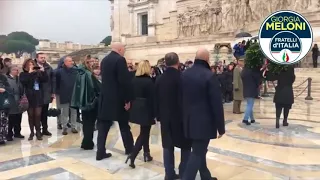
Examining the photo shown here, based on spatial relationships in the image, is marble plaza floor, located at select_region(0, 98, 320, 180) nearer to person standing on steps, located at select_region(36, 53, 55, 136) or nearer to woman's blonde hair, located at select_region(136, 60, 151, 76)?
person standing on steps, located at select_region(36, 53, 55, 136)

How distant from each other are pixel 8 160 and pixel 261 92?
11.8 meters

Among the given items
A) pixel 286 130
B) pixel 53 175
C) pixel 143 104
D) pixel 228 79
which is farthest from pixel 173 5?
pixel 53 175

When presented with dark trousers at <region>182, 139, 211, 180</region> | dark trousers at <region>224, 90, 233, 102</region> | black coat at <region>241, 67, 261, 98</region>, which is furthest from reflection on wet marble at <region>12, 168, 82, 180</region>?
dark trousers at <region>224, 90, 233, 102</region>

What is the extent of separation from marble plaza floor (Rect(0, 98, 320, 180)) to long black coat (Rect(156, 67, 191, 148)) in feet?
2.21

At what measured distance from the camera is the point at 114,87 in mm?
5273

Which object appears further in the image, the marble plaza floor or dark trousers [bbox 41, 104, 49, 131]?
dark trousers [bbox 41, 104, 49, 131]

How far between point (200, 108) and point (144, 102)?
52.5 inches

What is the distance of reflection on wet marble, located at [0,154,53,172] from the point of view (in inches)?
207

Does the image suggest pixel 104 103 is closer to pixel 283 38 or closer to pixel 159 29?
pixel 283 38

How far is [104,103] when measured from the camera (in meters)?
5.37

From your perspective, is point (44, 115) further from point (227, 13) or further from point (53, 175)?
point (227, 13)

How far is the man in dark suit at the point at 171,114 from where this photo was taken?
4.34 meters

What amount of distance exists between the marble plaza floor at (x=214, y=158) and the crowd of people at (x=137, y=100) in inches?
11.4

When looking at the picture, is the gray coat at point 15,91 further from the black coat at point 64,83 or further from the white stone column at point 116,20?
the white stone column at point 116,20
